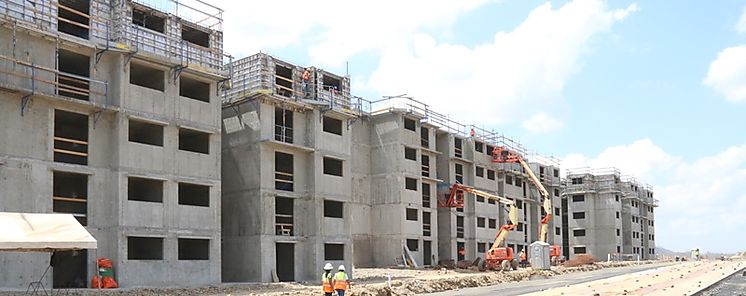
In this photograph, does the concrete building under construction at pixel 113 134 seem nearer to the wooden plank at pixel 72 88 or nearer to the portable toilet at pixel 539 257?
the wooden plank at pixel 72 88

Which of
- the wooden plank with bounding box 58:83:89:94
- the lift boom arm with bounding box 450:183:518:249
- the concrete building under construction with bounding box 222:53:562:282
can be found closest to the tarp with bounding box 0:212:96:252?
the wooden plank with bounding box 58:83:89:94

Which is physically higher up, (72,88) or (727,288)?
(72,88)

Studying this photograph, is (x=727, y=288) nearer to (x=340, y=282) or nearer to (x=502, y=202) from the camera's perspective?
(x=340, y=282)

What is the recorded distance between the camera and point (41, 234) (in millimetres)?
19906

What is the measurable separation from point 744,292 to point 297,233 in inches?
858

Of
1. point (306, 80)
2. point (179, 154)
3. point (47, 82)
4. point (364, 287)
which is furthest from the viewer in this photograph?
point (306, 80)

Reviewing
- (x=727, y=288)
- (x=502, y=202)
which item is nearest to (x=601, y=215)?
(x=502, y=202)

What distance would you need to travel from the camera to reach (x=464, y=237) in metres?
63.8

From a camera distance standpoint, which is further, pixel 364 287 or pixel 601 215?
pixel 601 215

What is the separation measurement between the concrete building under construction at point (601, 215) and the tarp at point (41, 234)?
276 feet

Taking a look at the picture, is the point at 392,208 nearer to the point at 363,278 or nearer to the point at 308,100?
the point at 363,278

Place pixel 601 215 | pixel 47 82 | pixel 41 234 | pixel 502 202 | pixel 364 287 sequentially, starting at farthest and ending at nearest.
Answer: pixel 601 215 → pixel 502 202 → pixel 364 287 → pixel 47 82 → pixel 41 234

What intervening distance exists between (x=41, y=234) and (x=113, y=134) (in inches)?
486

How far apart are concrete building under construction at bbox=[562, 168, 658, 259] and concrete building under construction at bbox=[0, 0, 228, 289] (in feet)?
233
